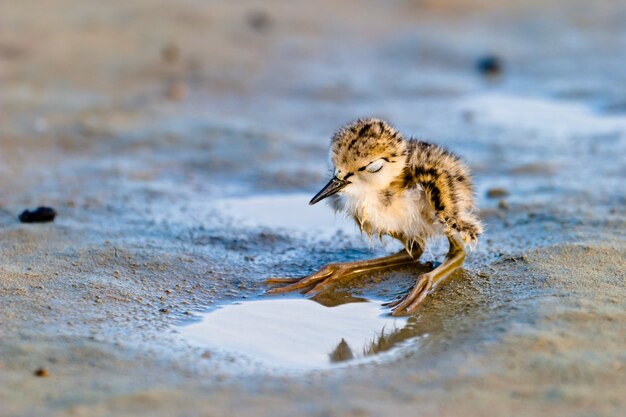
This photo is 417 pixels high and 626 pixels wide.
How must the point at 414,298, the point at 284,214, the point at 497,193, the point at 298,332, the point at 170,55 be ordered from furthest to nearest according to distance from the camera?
1. the point at 170,55
2. the point at 497,193
3. the point at 284,214
4. the point at 414,298
5. the point at 298,332

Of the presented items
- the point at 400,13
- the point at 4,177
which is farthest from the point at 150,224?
the point at 400,13

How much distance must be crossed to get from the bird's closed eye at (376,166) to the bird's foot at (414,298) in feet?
1.86

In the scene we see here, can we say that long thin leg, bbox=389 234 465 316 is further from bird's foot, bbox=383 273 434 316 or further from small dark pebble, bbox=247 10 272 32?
small dark pebble, bbox=247 10 272 32

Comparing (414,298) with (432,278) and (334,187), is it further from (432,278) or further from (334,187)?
(334,187)

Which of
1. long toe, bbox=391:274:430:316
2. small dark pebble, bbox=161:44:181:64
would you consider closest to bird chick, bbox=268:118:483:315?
long toe, bbox=391:274:430:316

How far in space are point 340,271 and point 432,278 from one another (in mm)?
488

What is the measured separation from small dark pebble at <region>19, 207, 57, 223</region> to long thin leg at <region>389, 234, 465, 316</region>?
7.25 ft

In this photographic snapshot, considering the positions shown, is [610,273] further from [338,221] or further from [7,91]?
[7,91]

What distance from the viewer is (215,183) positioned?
632 centimetres

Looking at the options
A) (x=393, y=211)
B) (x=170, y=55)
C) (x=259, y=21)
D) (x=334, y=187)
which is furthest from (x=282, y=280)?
(x=259, y=21)

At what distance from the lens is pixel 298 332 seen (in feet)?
12.7

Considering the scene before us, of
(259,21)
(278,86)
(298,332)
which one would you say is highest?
(259,21)

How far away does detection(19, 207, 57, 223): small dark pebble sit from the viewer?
5164 millimetres

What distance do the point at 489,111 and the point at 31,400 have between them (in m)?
5.72
